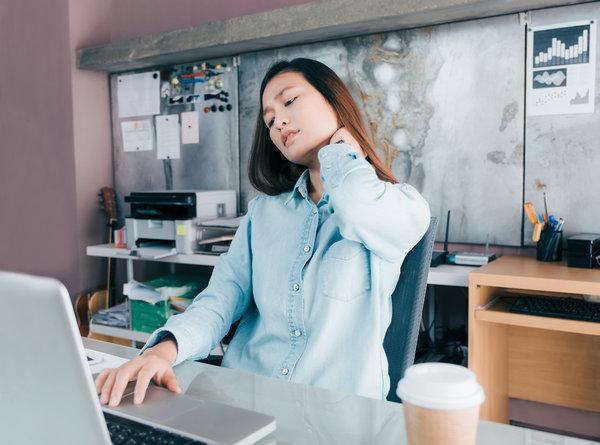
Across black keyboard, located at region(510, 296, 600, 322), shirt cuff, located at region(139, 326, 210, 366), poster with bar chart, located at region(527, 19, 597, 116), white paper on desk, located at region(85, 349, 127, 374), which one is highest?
poster with bar chart, located at region(527, 19, 597, 116)

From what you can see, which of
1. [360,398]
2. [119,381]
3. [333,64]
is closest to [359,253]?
[360,398]

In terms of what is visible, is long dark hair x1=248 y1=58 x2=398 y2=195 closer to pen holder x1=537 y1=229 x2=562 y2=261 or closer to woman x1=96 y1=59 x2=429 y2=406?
woman x1=96 y1=59 x2=429 y2=406

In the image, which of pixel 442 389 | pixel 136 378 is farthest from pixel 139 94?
pixel 442 389

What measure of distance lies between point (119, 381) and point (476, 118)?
1.97m

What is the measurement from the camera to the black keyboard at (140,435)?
65 centimetres

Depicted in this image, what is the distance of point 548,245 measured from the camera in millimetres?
2166

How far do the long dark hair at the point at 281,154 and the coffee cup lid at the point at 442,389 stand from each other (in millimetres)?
795

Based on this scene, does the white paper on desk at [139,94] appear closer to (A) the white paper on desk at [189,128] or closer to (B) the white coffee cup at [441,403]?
(A) the white paper on desk at [189,128]

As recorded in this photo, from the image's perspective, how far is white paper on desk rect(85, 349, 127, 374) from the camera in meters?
0.96

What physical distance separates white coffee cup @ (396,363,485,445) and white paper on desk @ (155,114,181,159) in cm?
290

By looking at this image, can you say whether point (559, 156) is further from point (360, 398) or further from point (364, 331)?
point (360, 398)

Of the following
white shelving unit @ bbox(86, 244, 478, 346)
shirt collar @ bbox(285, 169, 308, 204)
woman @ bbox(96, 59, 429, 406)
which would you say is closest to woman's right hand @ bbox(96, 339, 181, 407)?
woman @ bbox(96, 59, 429, 406)

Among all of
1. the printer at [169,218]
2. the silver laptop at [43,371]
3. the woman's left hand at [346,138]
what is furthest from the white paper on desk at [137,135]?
the silver laptop at [43,371]

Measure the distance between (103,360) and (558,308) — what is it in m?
1.42
